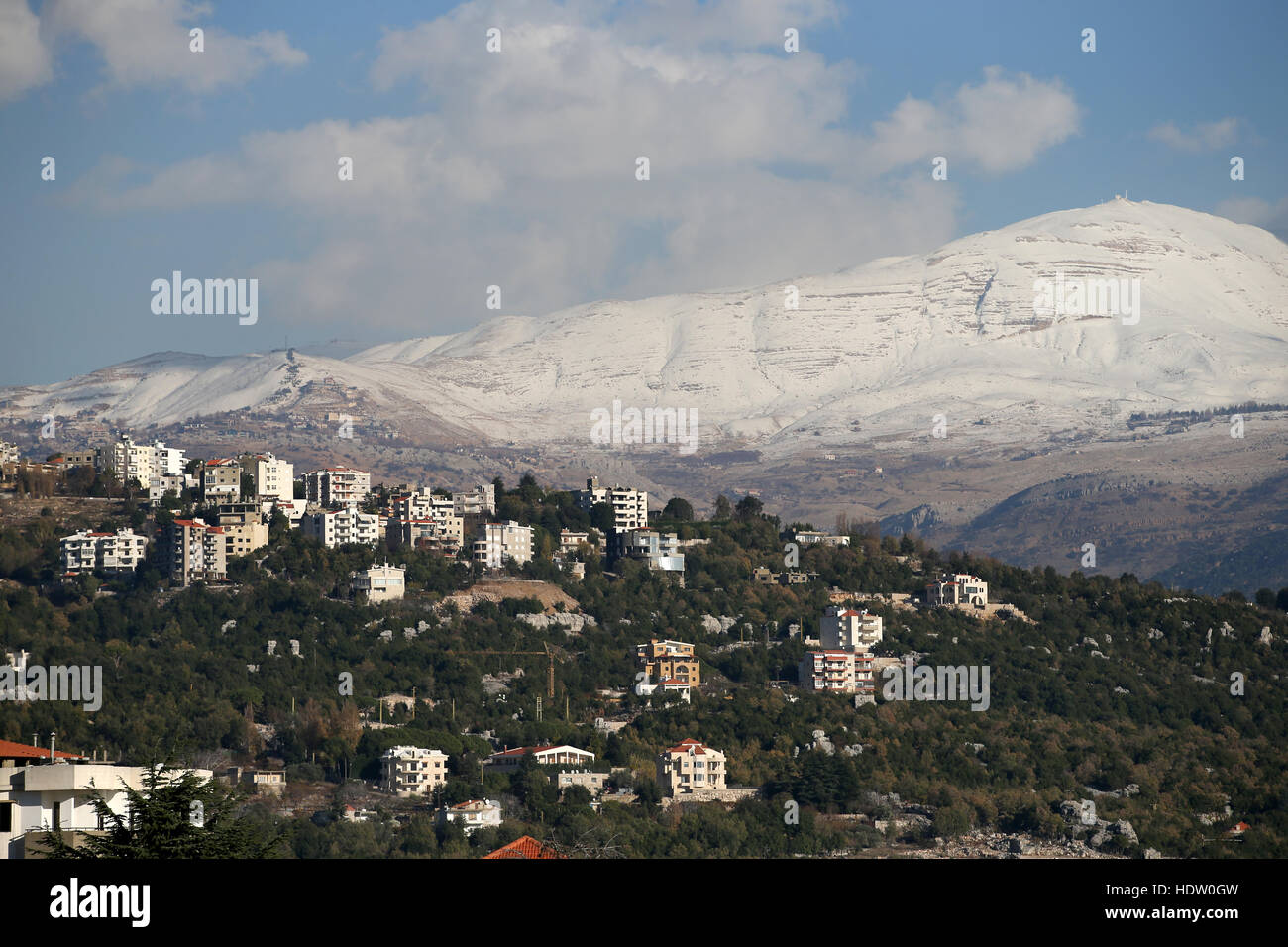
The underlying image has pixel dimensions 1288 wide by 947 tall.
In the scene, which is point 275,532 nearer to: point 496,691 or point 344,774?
point 496,691

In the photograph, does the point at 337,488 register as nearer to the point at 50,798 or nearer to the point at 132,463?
the point at 132,463

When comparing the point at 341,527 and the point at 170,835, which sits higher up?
the point at 341,527

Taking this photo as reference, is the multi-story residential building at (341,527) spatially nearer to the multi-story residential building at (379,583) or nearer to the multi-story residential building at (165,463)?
the multi-story residential building at (379,583)

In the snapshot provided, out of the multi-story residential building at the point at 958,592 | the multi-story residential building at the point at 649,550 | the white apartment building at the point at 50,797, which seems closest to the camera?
the white apartment building at the point at 50,797

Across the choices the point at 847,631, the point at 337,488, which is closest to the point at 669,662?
the point at 847,631

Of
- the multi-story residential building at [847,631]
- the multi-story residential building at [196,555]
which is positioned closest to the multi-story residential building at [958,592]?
A: the multi-story residential building at [847,631]
